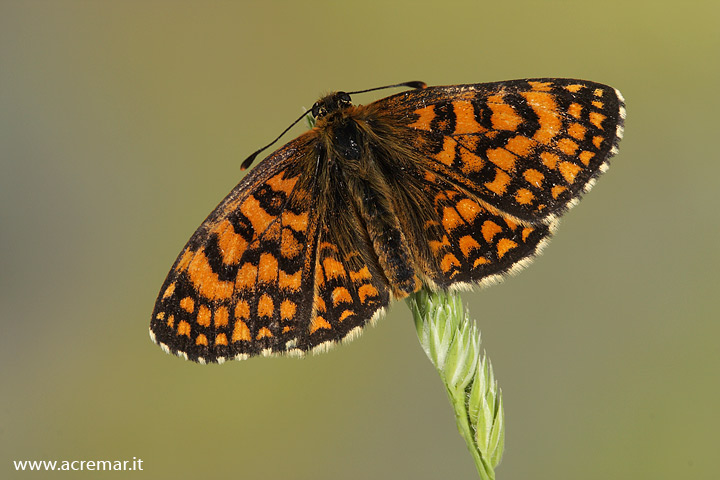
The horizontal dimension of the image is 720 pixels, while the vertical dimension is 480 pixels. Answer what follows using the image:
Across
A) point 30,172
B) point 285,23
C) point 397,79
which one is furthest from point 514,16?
point 30,172

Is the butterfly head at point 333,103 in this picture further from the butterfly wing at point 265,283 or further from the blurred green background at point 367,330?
the blurred green background at point 367,330

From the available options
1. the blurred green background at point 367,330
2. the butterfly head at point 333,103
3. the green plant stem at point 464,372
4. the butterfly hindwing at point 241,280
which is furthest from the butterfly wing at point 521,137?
the blurred green background at point 367,330

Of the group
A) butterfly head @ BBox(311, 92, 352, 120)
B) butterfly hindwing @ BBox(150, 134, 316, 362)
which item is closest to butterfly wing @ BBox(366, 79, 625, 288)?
butterfly head @ BBox(311, 92, 352, 120)

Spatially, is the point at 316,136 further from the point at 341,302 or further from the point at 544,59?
the point at 544,59

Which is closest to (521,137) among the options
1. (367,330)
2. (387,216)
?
(387,216)

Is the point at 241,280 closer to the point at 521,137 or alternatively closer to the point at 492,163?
the point at 492,163
